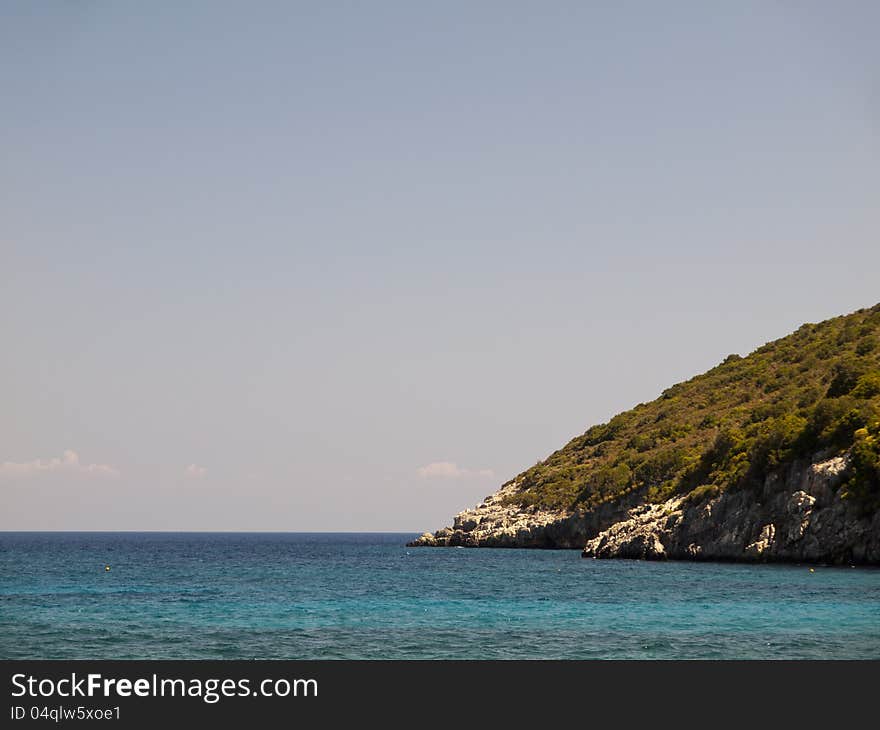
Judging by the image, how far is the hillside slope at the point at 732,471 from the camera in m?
89.2

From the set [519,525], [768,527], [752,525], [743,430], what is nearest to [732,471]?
[752,525]

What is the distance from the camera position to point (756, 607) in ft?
190

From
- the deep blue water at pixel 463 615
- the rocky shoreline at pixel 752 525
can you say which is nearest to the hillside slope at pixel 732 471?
the rocky shoreline at pixel 752 525

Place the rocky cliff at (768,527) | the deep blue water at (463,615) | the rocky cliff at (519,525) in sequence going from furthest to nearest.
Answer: the rocky cliff at (519,525) → the rocky cliff at (768,527) → the deep blue water at (463,615)

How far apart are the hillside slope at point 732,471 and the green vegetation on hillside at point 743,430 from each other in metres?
0.21

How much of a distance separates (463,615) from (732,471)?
57.7m

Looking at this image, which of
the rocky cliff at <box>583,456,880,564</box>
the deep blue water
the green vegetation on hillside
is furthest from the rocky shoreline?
the deep blue water

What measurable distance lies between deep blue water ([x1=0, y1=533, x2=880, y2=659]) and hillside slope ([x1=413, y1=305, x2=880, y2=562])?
289 inches

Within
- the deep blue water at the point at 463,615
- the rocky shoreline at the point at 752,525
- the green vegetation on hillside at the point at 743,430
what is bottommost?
the deep blue water at the point at 463,615

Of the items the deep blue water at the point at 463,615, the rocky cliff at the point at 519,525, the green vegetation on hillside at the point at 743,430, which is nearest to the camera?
the deep blue water at the point at 463,615

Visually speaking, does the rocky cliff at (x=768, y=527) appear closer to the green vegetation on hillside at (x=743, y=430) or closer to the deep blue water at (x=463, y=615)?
the green vegetation on hillside at (x=743, y=430)
